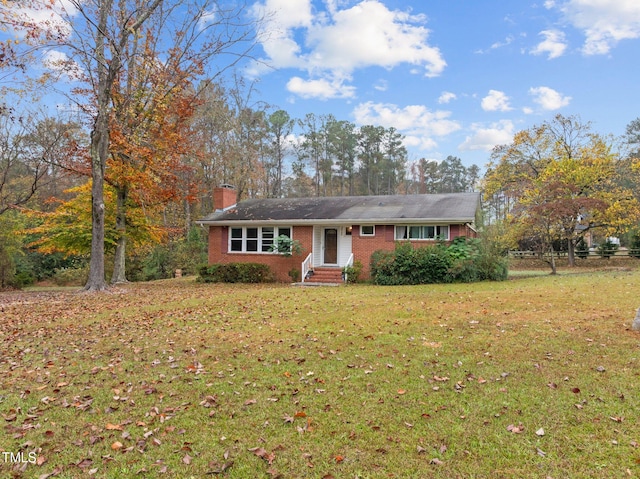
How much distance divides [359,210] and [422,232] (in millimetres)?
3336

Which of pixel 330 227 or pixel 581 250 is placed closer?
pixel 330 227

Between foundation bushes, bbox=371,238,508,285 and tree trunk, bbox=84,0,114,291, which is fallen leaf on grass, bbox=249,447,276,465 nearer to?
foundation bushes, bbox=371,238,508,285

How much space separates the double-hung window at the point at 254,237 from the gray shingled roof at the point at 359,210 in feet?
1.86

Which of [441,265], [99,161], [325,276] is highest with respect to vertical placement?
[99,161]

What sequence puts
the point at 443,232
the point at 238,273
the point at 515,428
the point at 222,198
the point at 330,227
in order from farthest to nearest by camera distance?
the point at 222,198, the point at 330,227, the point at 238,273, the point at 443,232, the point at 515,428

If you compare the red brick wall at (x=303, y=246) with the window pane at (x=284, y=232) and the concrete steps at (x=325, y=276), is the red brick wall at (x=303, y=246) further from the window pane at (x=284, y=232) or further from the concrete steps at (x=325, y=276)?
the concrete steps at (x=325, y=276)

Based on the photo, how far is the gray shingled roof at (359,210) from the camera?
16.7 metres

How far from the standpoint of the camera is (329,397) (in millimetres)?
4402

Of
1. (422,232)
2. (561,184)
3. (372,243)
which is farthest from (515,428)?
(561,184)

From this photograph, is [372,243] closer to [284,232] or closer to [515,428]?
[284,232]

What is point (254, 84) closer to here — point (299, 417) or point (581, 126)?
point (581, 126)

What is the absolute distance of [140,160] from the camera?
57.3 ft

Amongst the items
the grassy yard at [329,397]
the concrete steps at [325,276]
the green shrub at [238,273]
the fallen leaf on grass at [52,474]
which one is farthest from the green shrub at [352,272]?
the fallen leaf on grass at [52,474]

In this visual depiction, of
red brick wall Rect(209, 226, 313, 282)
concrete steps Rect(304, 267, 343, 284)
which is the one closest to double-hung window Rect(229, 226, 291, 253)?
red brick wall Rect(209, 226, 313, 282)
